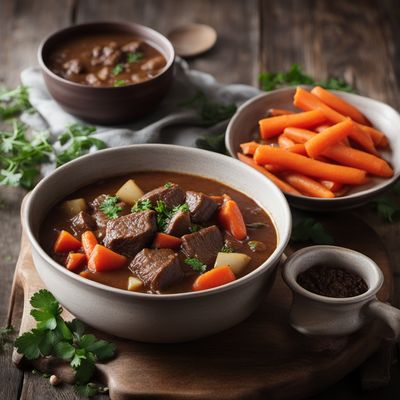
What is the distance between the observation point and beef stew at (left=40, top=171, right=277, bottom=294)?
11.4 feet

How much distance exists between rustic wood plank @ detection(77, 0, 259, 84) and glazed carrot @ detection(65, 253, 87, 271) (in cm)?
310

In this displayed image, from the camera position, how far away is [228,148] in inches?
184

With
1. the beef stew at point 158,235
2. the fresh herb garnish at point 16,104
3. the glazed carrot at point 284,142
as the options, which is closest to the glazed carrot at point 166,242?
the beef stew at point 158,235

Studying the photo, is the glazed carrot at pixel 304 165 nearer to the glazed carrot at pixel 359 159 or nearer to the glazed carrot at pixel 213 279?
the glazed carrot at pixel 359 159

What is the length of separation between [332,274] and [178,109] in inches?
90.3

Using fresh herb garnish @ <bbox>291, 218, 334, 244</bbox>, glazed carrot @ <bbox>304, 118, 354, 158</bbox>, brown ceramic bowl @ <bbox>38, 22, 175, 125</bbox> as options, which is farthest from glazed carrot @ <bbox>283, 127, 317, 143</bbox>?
brown ceramic bowl @ <bbox>38, 22, 175, 125</bbox>

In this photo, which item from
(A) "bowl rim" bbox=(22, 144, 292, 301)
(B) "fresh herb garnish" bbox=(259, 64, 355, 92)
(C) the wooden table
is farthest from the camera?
(C) the wooden table

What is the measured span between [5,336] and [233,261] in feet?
3.99

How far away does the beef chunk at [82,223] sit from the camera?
376 centimetres

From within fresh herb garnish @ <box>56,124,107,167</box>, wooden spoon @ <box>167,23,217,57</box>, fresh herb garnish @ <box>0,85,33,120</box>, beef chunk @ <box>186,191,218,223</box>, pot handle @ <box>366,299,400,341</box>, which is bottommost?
fresh herb garnish @ <box>0,85,33,120</box>

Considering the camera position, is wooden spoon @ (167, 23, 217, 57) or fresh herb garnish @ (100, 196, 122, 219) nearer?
fresh herb garnish @ (100, 196, 122, 219)

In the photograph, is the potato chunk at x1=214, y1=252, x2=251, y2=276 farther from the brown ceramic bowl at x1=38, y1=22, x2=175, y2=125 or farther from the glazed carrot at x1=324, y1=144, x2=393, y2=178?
the brown ceramic bowl at x1=38, y1=22, x2=175, y2=125

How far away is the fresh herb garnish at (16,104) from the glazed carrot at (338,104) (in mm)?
2118

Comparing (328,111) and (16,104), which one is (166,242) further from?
(16,104)
